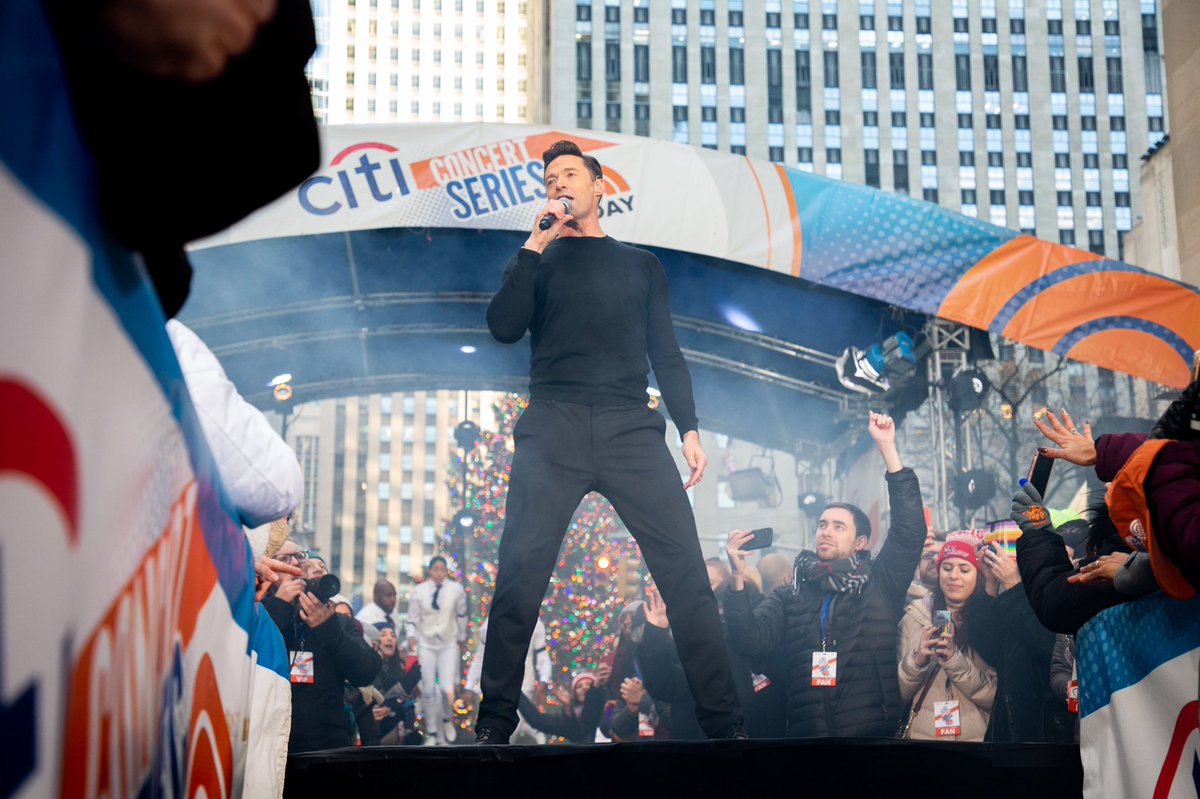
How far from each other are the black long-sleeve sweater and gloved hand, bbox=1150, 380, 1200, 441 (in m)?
1.90

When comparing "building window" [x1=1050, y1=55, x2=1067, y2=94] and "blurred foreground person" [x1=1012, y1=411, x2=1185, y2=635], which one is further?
"building window" [x1=1050, y1=55, x2=1067, y2=94]

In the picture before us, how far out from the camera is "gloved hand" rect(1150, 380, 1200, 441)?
96.3 inches

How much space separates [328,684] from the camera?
20.2 feet

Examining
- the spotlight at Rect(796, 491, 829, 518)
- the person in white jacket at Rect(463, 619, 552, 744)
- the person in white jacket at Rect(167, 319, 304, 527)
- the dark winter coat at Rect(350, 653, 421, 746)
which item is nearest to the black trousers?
the person in white jacket at Rect(167, 319, 304, 527)

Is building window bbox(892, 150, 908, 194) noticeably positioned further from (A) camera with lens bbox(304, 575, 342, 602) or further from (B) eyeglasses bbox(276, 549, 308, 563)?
(A) camera with lens bbox(304, 575, 342, 602)

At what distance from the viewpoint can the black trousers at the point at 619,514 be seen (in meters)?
3.79

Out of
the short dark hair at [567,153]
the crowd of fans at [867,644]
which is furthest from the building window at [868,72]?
the short dark hair at [567,153]

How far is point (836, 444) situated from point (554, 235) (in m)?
8.05

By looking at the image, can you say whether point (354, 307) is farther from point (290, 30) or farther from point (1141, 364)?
point (290, 30)

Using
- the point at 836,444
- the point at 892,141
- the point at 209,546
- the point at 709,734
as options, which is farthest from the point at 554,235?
the point at 892,141

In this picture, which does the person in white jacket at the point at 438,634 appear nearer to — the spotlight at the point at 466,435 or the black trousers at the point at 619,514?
the spotlight at the point at 466,435

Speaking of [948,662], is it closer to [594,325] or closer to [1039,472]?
[1039,472]

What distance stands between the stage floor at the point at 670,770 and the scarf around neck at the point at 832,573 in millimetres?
3501

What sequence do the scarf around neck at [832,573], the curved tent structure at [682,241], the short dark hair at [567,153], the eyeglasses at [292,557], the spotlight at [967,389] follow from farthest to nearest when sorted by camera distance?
the spotlight at [967,389], the curved tent structure at [682,241], the eyeglasses at [292,557], the scarf around neck at [832,573], the short dark hair at [567,153]
